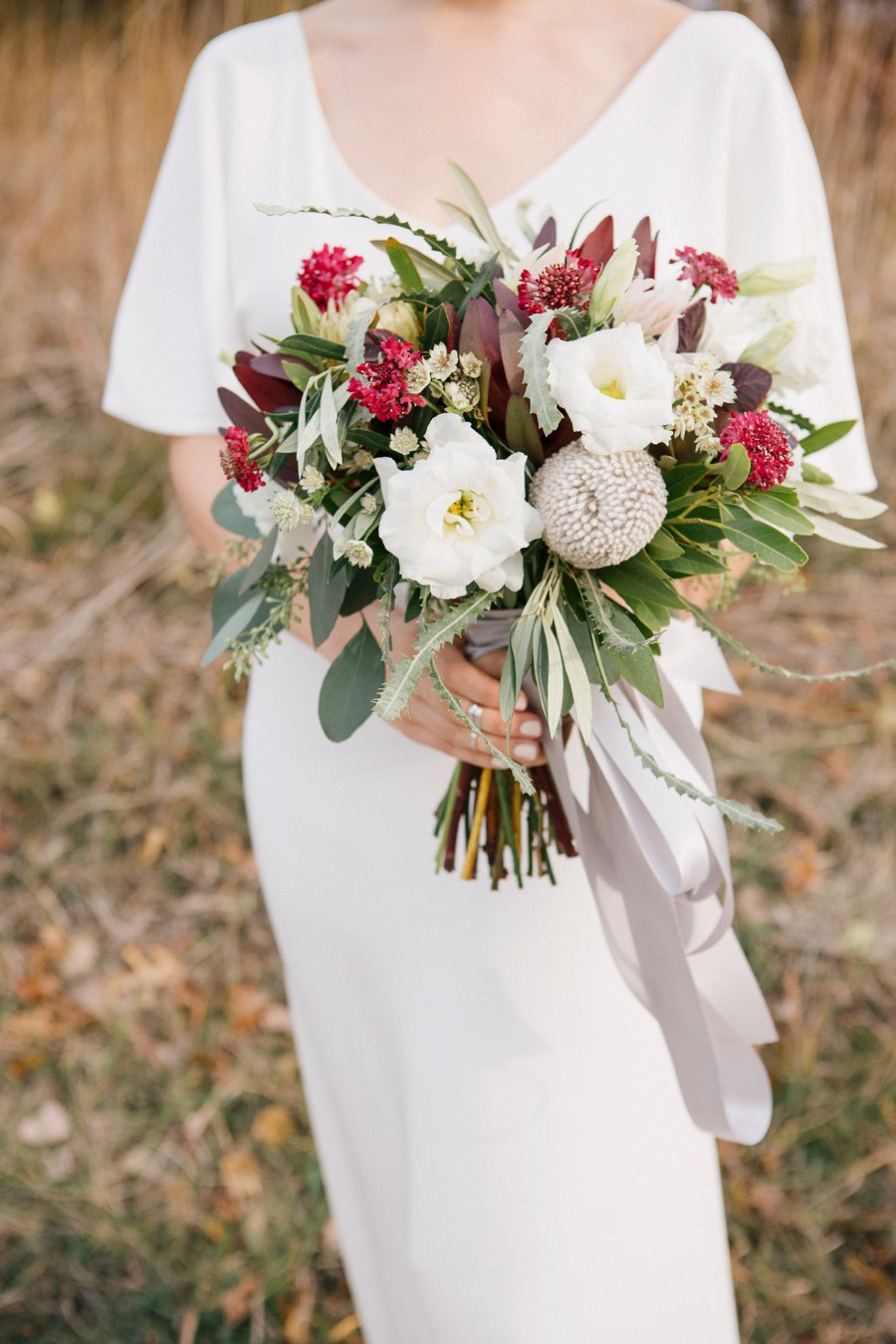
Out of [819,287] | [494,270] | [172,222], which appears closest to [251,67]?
[172,222]

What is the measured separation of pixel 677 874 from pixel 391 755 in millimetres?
540

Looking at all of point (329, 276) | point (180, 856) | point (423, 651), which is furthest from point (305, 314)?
point (180, 856)

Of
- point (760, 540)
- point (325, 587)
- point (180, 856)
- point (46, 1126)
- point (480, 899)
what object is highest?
point (760, 540)

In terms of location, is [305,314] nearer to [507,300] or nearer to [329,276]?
[329,276]

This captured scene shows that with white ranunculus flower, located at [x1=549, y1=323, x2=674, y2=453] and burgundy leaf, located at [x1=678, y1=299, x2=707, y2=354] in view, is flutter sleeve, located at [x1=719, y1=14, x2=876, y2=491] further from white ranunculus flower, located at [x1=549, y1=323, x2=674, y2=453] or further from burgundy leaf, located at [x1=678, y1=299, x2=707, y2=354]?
white ranunculus flower, located at [x1=549, y1=323, x2=674, y2=453]

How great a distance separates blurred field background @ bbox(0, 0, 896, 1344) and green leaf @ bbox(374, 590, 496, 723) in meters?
1.04

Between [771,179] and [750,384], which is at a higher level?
[771,179]

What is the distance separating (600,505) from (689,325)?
0.89ft

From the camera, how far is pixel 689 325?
1196 millimetres

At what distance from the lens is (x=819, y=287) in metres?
1.67

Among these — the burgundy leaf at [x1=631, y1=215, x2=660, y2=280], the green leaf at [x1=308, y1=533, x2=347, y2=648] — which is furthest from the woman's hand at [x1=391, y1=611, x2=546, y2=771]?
the burgundy leaf at [x1=631, y1=215, x2=660, y2=280]

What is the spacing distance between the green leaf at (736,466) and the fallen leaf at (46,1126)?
249cm

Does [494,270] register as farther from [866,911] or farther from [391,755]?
[866,911]

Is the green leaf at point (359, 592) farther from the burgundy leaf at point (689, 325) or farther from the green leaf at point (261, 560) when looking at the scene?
the burgundy leaf at point (689, 325)
